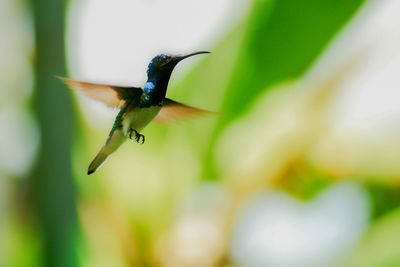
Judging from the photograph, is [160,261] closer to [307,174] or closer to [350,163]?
[307,174]

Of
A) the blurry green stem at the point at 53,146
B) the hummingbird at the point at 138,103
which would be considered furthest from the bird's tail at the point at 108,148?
the blurry green stem at the point at 53,146

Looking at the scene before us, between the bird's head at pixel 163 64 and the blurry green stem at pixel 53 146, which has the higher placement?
the bird's head at pixel 163 64

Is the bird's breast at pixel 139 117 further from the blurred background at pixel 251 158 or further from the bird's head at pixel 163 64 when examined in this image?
the blurred background at pixel 251 158

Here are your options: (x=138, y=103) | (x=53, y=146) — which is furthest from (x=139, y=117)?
(x=53, y=146)

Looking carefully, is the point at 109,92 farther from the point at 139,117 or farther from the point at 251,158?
the point at 251,158

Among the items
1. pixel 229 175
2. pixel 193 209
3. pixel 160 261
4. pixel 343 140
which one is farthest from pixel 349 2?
pixel 160 261

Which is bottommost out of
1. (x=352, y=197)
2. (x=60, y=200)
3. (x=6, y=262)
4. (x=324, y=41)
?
(x=6, y=262)

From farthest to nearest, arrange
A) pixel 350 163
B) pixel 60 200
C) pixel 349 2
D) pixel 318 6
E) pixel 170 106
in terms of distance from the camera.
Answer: pixel 350 163 < pixel 318 6 < pixel 349 2 < pixel 60 200 < pixel 170 106
